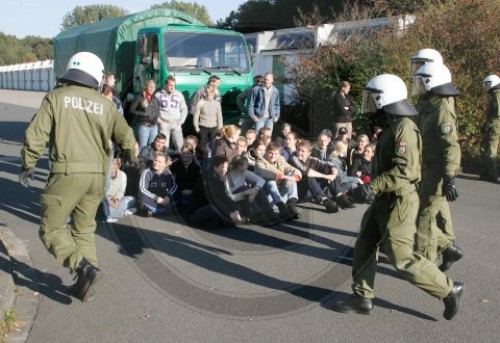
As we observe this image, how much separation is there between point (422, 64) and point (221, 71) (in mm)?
7281

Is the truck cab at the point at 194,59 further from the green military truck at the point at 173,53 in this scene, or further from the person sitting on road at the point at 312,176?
the person sitting on road at the point at 312,176

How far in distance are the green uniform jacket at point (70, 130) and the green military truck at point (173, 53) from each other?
695 cm

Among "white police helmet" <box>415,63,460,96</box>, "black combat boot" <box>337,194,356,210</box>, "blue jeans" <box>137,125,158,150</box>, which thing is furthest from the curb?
"black combat boot" <box>337,194,356,210</box>

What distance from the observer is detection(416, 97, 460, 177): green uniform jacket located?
536cm

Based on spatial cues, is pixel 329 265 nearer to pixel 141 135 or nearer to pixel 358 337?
pixel 358 337

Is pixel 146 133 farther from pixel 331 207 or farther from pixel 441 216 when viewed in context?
pixel 441 216

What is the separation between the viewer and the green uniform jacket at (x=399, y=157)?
14.7 feet

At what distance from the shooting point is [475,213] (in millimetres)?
8562

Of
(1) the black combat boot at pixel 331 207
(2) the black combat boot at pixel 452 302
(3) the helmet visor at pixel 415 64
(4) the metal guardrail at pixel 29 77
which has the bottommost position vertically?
(2) the black combat boot at pixel 452 302

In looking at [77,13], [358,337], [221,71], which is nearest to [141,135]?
[221,71]

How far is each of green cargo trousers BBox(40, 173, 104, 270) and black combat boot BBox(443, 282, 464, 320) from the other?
285cm

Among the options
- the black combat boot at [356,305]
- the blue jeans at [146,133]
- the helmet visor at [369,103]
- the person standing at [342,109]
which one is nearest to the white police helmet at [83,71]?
the helmet visor at [369,103]

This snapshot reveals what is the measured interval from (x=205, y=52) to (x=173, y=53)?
2.46 ft

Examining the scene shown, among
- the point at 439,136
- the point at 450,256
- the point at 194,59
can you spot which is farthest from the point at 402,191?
the point at 194,59
